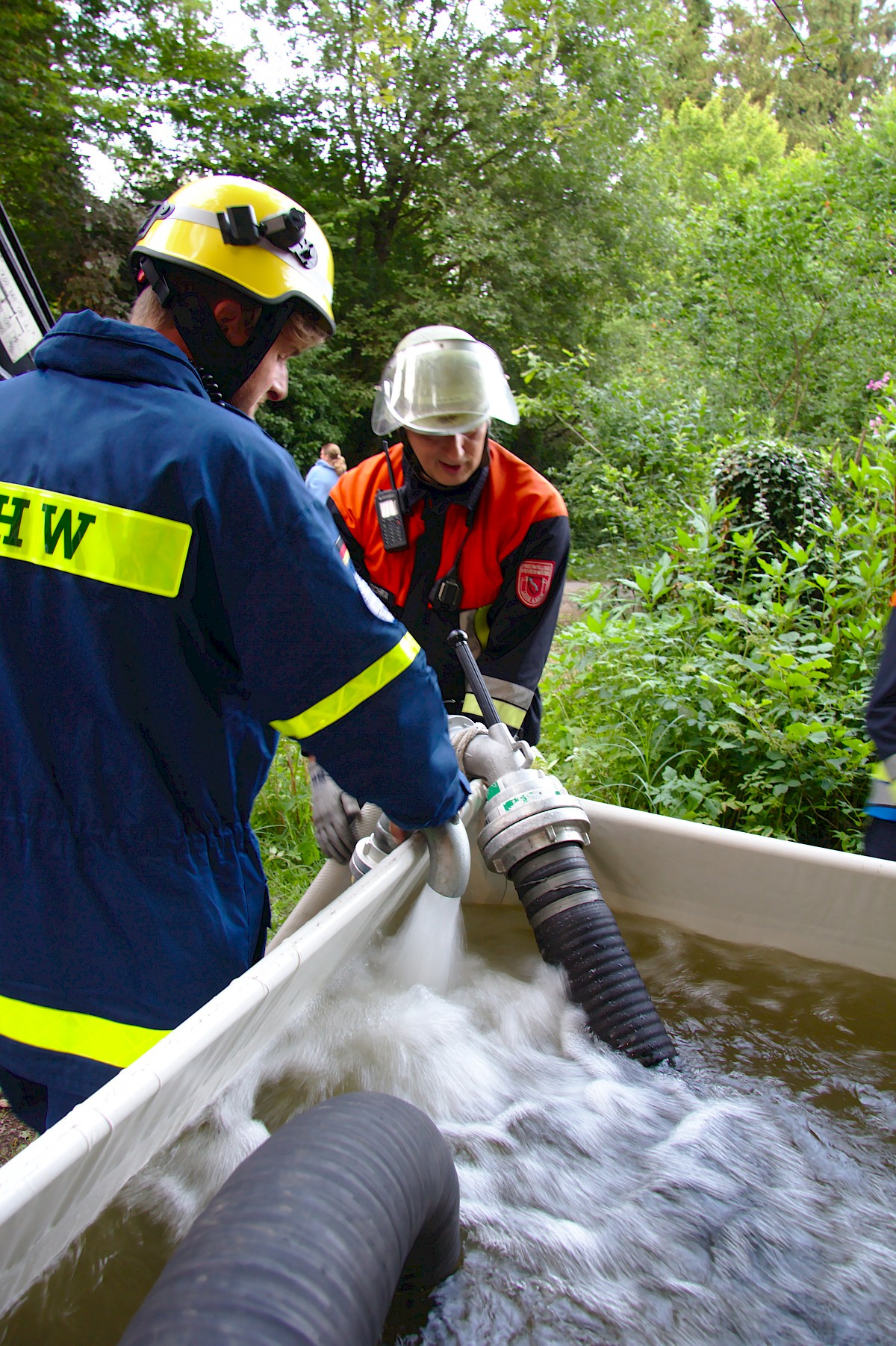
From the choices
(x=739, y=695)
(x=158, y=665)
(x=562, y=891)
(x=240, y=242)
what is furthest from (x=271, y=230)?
(x=739, y=695)

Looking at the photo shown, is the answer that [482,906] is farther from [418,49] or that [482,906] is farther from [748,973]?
[418,49]

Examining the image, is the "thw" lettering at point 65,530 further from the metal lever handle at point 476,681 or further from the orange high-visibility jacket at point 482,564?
the orange high-visibility jacket at point 482,564

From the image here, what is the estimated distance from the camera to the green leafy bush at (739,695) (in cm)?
303

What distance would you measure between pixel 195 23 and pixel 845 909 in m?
12.4

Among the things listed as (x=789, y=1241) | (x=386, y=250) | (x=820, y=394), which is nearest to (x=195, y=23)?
(x=386, y=250)

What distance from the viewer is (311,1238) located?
810mm

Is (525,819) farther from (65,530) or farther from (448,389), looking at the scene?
(448,389)

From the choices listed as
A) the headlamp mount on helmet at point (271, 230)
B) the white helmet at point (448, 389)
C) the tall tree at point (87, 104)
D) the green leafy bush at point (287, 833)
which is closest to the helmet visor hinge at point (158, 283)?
the headlamp mount on helmet at point (271, 230)

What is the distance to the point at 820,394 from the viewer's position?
9.96m

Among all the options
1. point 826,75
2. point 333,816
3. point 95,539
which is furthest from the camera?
point 826,75

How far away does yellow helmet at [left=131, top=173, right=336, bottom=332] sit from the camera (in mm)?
1416

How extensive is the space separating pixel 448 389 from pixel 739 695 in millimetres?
1474

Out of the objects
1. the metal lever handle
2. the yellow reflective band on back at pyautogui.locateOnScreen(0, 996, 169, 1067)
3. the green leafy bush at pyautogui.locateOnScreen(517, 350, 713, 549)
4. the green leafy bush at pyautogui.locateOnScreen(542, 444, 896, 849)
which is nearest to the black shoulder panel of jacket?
the metal lever handle

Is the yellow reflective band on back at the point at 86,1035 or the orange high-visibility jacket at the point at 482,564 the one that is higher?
the orange high-visibility jacket at the point at 482,564
